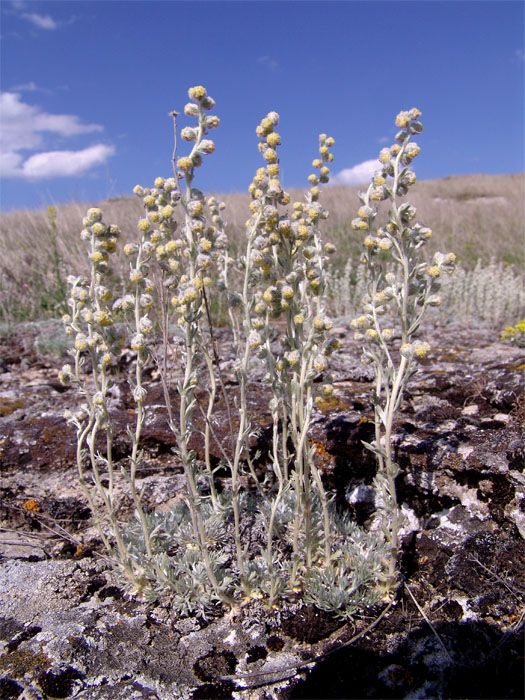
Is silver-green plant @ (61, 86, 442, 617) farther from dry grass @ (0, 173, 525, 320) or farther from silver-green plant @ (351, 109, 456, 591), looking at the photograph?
dry grass @ (0, 173, 525, 320)

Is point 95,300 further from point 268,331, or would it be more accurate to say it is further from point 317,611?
point 317,611

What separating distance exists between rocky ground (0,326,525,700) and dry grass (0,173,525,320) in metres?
2.61

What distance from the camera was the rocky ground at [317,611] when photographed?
1.62 m

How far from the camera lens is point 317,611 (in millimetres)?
1908

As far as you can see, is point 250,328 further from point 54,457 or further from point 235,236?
point 235,236

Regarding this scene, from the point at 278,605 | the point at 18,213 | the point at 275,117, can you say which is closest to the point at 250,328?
the point at 275,117

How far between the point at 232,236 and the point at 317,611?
422 inches

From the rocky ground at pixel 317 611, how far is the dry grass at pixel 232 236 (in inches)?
103

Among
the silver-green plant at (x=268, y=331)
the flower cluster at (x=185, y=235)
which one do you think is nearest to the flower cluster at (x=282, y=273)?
the silver-green plant at (x=268, y=331)

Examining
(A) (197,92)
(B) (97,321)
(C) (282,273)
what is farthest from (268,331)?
(A) (197,92)

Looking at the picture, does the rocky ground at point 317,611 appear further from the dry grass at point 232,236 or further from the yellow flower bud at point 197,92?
the dry grass at point 232,236

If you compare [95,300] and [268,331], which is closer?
[268,331]

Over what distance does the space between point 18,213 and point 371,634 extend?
14794mm

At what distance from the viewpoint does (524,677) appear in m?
1.46
